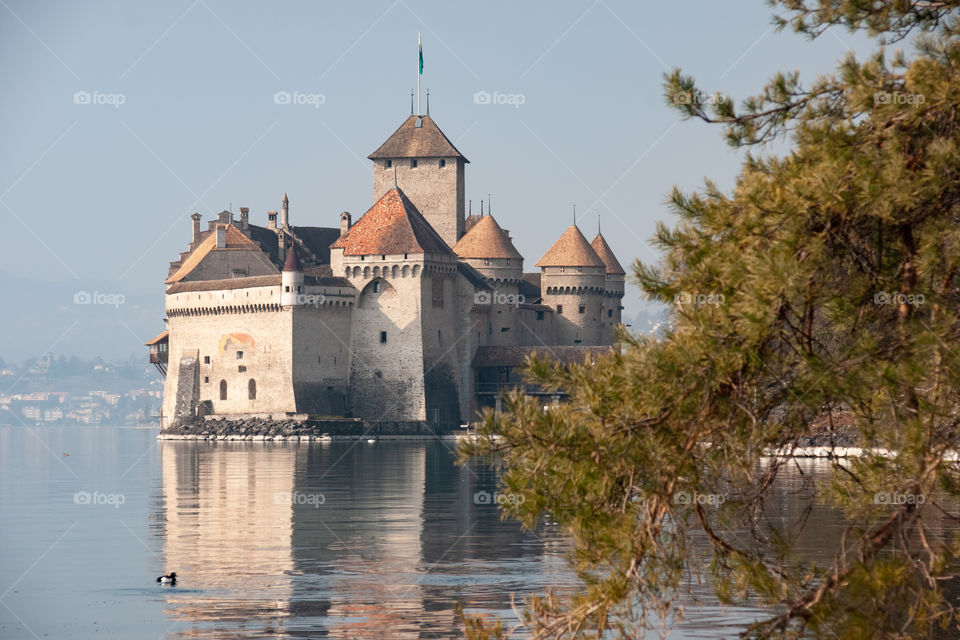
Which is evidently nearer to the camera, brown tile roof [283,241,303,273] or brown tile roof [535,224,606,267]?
brown tile roof [283,241,303,273]

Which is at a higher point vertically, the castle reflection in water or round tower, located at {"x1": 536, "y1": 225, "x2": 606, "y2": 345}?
round tower, located at {"x1": 536, "y1": 225, "x2": 606, "y2": 345}

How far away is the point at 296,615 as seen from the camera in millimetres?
15695

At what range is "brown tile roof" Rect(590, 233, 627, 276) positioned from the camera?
79.5 metres

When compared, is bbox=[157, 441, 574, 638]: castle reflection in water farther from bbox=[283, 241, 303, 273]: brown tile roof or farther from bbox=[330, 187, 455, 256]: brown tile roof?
bbox=[330, 187, 455, 256]: brown tile roof

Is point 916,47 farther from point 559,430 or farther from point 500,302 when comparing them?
point 500,302

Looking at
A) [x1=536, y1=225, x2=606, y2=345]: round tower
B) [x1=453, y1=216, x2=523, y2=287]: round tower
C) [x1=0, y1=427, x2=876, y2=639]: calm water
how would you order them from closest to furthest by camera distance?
[x1=0, y1=427, x2=876, y2=639]: calm water → [x1=453, y1=216, x2=523, y2=287]: round tower → [x1=536, y1=225, x2=606, y2=345]: round tower

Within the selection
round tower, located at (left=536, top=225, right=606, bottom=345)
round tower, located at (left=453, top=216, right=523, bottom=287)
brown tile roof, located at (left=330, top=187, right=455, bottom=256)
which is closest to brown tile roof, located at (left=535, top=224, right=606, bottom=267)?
round tower, located at (left=536, top=225, right=606, bottom=345)

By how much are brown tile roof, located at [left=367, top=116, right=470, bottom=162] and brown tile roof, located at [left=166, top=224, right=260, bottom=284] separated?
1042 centimetres
